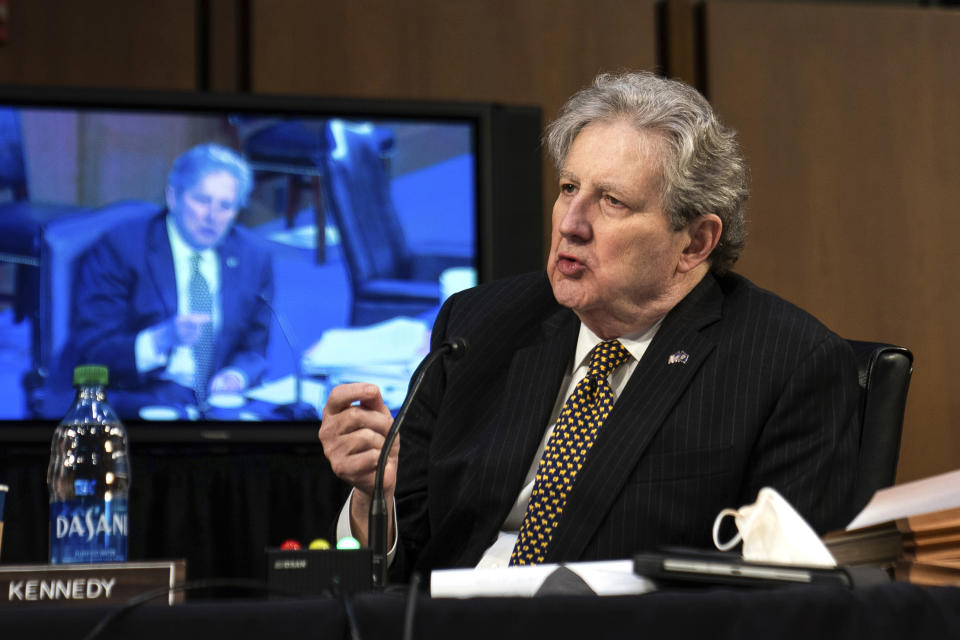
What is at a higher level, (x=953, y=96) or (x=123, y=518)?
(x=953, y=96)

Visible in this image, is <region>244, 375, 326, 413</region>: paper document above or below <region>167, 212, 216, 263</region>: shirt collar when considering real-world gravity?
below

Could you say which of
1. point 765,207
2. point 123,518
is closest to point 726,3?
point 765,207

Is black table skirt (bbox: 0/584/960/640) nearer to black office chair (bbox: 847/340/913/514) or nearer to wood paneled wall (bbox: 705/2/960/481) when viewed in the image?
black office chair (bbox: 847/340/913/514)

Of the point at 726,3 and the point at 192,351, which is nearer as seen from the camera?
the point at 192,351

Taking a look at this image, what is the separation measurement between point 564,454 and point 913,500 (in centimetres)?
71

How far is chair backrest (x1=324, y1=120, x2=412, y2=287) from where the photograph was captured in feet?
10.7

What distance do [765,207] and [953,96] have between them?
78 centimetres

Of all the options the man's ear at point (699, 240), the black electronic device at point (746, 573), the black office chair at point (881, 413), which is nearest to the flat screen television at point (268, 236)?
the man's ear at point (699, 240)

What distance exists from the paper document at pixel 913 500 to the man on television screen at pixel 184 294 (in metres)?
2.34

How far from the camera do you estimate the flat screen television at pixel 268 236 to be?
3076 mm

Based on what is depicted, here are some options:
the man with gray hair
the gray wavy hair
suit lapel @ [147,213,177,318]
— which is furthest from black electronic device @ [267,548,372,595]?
suit lapel @ [147,213,177,318]

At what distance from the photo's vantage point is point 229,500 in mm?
3094

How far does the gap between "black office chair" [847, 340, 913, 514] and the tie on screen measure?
1.92m

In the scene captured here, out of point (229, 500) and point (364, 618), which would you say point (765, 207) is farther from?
point (364, 618)
